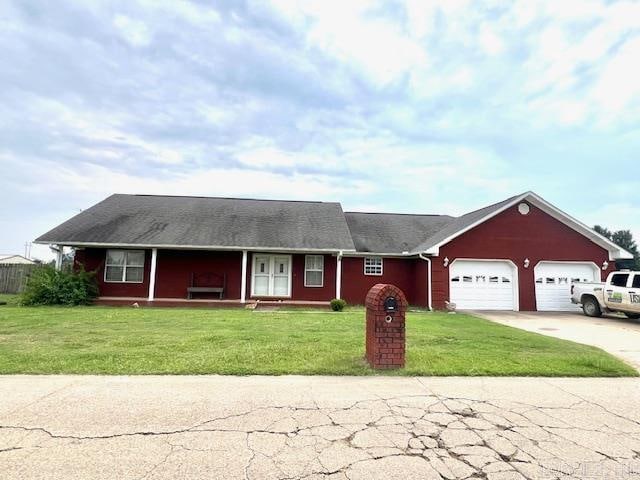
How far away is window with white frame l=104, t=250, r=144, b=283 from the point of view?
17578mm

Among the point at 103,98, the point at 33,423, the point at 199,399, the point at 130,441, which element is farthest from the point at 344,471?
the point at 103,98

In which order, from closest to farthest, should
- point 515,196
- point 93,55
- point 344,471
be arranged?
point 344,471 → point 93,55 → point 515,196

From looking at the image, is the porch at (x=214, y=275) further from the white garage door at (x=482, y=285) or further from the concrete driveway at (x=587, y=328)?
the concrete driveway at (x=587, y=328)

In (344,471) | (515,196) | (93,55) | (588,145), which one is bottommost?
(344,471)

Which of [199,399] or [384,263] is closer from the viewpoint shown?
[199,399]

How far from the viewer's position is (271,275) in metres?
17.9

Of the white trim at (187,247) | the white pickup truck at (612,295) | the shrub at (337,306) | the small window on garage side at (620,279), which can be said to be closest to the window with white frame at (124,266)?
the white trim at (187,247)

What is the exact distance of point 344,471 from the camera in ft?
9.83

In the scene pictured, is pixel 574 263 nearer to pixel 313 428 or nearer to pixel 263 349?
pixel 263 349

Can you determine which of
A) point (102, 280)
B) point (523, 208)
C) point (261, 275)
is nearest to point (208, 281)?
point (261, 275)

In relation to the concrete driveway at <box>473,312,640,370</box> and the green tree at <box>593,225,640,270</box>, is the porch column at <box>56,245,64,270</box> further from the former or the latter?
the green tree at <box>593,225,640,270</box>

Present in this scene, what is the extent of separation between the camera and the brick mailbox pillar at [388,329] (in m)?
5.96

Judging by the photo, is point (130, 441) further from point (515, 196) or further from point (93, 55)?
point (515, 196)

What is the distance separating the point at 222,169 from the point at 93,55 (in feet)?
35.2
